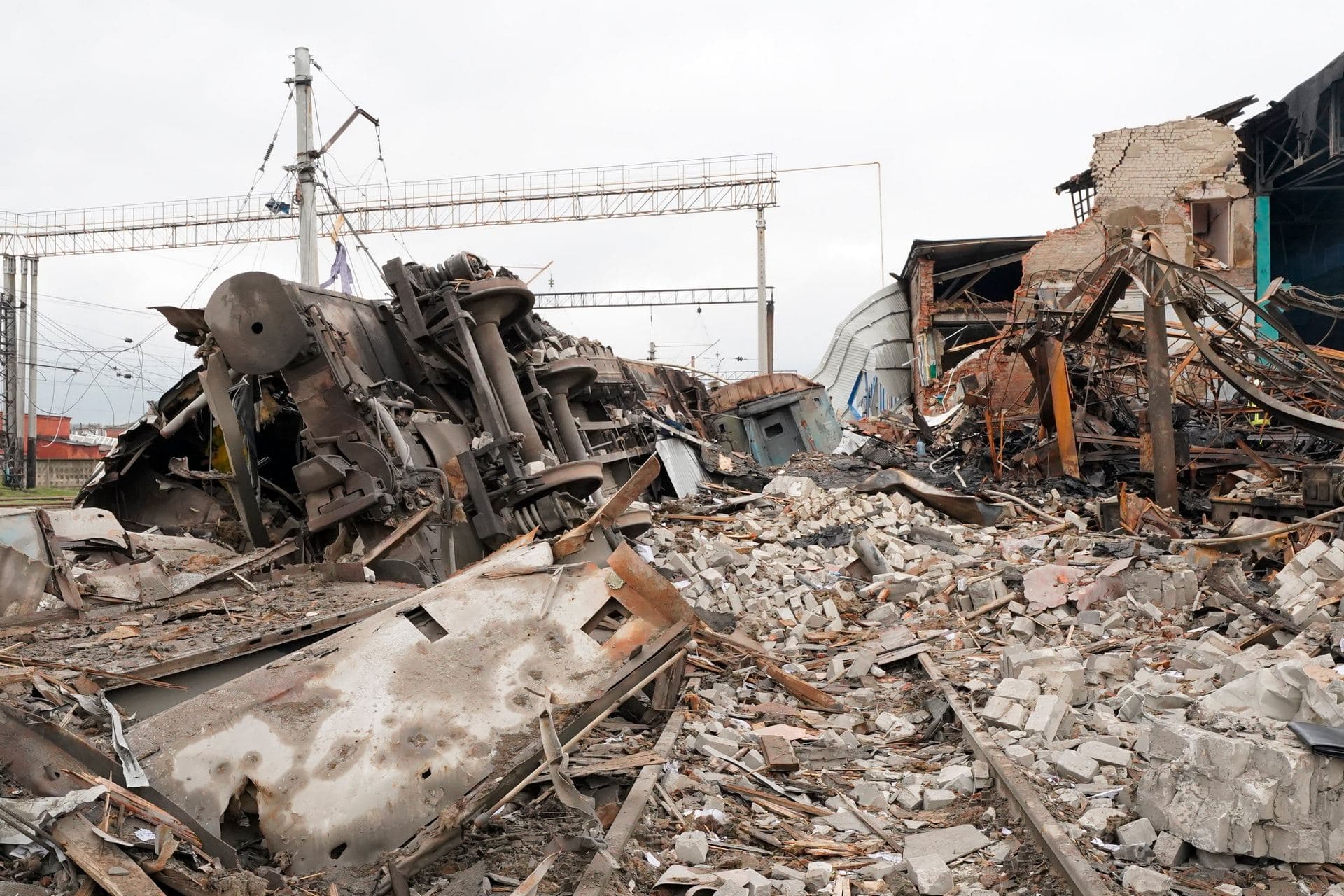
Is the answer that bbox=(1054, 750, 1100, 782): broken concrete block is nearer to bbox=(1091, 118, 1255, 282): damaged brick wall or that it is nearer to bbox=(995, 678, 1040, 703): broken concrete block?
bbox=(995, 678, 1040, 703): broken concrete block

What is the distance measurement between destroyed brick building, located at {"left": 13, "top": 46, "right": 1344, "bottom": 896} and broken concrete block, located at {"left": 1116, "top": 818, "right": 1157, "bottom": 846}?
18 mm

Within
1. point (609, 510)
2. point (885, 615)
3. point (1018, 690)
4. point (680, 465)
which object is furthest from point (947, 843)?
point (680, 465)

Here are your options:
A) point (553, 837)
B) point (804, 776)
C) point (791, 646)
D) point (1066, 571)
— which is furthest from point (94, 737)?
point (1066, 571)

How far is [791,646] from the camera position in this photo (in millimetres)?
8172

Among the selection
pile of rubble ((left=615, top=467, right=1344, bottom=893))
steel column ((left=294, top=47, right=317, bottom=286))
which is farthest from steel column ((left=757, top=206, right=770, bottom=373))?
pile of rubble ((left=615, top=467, right=1344, bottom=893))

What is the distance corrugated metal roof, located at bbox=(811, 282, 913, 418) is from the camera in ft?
98.4

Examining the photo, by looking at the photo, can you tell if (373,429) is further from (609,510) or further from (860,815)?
(860,815)

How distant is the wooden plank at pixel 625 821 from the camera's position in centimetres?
351

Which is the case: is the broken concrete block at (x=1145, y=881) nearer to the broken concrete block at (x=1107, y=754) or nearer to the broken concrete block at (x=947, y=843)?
the broken concrete block at (x=947, y=843)

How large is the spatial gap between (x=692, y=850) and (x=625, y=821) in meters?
0.30

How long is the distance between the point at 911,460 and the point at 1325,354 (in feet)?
21.8

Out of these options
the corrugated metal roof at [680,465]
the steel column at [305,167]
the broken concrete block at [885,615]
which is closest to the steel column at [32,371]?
the steel column at [305,167]

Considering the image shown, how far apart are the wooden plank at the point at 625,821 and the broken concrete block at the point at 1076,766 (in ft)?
6.26

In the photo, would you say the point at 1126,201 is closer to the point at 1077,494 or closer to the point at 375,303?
the point at 1077,494
